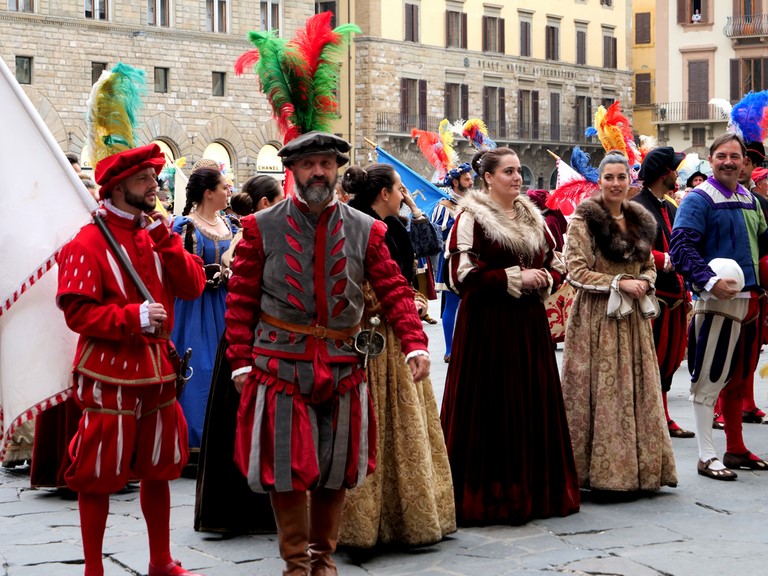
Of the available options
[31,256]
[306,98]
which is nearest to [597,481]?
[306,98]

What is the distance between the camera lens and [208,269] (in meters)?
7.68

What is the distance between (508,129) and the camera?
52.0 m

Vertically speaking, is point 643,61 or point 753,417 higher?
point 643,61

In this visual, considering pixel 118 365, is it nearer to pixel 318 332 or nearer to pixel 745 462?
pixel 318 332

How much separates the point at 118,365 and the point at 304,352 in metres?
0.77

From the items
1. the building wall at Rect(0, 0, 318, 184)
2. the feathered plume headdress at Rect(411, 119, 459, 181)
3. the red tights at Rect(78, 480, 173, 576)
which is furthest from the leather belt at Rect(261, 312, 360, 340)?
the building wall at Rect(0, 0, 318, 184)

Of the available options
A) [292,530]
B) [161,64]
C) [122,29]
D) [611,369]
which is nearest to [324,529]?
[292,530]

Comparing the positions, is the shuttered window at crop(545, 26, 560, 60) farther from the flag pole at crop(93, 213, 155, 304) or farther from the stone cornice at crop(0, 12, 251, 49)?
the flag pole at crop(93, 213, 155, 304)

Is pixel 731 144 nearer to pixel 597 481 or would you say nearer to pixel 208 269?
pixel 597 481

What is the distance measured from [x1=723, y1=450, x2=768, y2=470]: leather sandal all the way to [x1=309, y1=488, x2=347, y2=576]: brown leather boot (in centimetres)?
331

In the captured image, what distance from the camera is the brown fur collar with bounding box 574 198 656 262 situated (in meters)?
6.89

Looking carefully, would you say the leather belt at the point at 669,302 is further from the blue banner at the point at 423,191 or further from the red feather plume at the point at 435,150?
the red feather plume at the point at 435,150

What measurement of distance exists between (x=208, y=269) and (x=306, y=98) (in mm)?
2361

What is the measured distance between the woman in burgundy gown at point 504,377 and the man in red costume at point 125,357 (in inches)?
62.6
